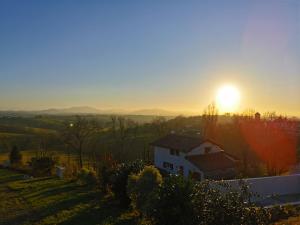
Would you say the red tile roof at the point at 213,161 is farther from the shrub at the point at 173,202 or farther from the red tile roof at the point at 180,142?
the shrub at the point at 173,202

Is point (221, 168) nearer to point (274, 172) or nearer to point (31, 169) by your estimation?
point (274, 172)

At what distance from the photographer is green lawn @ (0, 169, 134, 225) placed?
2000 centimetres

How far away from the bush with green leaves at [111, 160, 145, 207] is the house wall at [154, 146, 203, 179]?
13.2m

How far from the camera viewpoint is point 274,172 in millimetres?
37219

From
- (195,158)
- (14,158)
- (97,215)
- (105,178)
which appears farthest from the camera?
(14,158)

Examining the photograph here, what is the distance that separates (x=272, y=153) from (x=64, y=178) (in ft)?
88.4

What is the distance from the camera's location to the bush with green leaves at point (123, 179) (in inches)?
891

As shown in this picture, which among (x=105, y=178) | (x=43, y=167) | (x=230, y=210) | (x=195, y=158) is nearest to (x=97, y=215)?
(x=105, y=178)

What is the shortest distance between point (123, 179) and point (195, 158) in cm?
1547

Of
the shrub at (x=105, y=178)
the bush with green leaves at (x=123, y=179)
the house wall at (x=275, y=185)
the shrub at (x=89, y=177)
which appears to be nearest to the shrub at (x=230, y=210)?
the bush with green leaves at (x=123, y=179)

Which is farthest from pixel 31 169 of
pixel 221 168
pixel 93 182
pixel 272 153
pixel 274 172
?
pixel 272 153

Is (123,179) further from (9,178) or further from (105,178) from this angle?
(9,178)

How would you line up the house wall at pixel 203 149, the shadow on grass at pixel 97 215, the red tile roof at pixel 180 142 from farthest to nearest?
the red tile roof at pixel 180 142, the house wall at pixel 203 149, the shadow on grass at pixel 97 215

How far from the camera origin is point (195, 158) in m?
37.0
